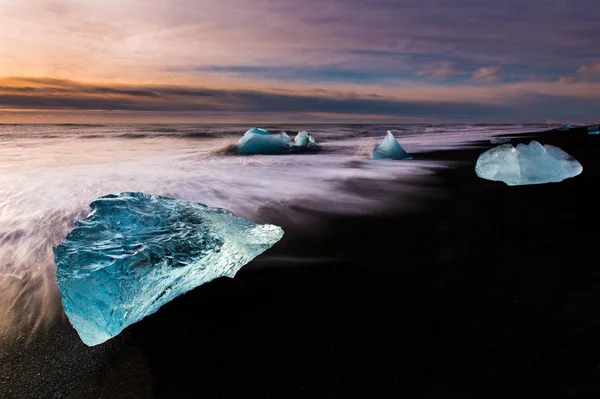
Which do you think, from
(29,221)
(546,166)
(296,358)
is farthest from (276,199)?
(546,166)

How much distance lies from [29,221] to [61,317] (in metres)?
2.50

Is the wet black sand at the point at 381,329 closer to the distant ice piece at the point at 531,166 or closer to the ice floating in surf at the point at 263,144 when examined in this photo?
the distant ice piece at the point at 531,166

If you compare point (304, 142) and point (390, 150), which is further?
point (304, 142)

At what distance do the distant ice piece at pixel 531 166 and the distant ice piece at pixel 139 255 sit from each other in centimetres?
371

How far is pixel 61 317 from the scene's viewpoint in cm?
182

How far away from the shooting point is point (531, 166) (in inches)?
186

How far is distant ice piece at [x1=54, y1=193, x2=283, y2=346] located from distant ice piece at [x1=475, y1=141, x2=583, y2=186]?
3.71 metres

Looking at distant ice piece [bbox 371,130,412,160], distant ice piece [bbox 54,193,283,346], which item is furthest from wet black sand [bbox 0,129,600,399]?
distant ice piece [bbox 371,130,412,160]

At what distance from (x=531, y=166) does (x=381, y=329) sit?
421cm

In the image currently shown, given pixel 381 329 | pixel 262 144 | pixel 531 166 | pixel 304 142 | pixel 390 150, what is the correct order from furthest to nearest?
1. pixel 304 142
2. pixel 262 144
3. pixel 390 150
4. pixel 531 166
5. pixel 381 329

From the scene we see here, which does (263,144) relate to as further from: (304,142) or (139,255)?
(139,255)

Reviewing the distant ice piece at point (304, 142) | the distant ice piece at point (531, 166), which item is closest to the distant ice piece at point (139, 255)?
the distant ice piece at point (531, 166)

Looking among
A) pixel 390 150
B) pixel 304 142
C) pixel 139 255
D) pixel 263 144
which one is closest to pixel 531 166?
pixel 390 150

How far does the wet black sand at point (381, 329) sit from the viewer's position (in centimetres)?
133
